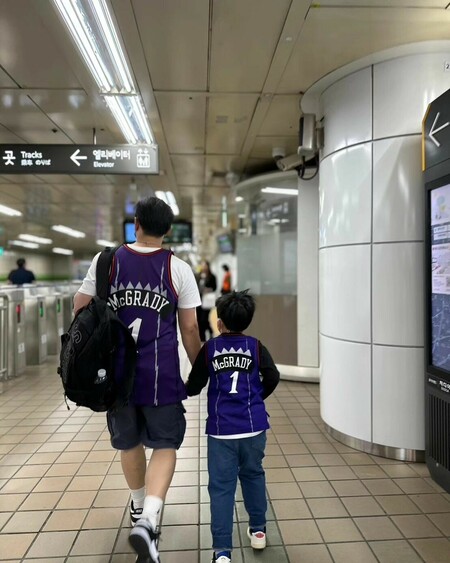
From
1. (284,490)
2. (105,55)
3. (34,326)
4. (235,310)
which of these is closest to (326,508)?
(284,490)

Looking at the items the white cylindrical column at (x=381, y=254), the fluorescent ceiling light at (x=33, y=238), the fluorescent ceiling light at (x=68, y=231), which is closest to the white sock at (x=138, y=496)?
the white cylindrical column at (x=381, y=254)

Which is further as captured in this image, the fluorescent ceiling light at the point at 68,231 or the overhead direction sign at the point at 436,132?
the fluorescent ceiling light at the point at 68,231

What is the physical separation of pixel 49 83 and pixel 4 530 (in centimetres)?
343

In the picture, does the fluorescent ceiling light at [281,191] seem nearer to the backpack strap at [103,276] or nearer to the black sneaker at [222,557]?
→ the backpack strap at [103,276]

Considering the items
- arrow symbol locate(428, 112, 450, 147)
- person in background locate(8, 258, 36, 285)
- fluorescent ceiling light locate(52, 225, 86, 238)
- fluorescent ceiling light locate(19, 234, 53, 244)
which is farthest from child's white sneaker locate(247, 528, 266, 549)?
fluorescent ceiling light locate(19, 234, 53, 244)

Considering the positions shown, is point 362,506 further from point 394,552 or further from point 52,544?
point 52,544

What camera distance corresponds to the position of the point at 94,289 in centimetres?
207

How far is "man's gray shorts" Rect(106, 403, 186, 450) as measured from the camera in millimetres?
2053

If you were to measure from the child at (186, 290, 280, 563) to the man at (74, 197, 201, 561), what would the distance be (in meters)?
0.14

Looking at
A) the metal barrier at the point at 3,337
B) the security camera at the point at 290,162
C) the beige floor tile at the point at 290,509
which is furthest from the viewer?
the metal barrier at the point at 3,337

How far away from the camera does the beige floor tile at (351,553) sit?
2.08 metres

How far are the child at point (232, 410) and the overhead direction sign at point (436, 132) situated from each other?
1.66 metres

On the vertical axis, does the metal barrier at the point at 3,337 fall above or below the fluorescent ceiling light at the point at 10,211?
below

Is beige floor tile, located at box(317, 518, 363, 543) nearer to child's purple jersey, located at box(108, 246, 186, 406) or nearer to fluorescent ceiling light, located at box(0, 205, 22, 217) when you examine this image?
child's purple jersey, located at box(108, 246, 186, 406)
